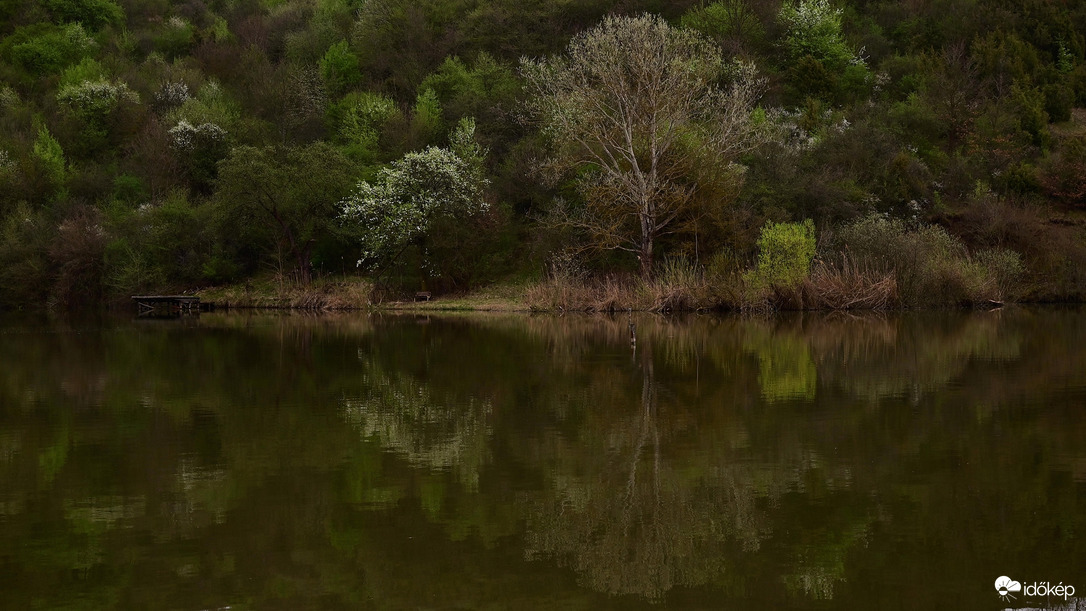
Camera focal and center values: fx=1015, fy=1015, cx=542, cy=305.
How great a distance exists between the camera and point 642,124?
38250 mm

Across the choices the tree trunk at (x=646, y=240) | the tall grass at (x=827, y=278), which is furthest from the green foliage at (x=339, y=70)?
the tree trunk at (x=646, y=240)

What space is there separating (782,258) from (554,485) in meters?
26.7

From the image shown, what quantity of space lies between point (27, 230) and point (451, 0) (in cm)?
3429

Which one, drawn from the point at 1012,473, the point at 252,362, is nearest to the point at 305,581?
the point at 1012,473

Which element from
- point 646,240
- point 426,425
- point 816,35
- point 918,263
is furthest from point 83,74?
point 426,425

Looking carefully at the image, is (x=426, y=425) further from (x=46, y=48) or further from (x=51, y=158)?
(x=46, y=48)

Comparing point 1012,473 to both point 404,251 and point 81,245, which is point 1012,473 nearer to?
point 404,251

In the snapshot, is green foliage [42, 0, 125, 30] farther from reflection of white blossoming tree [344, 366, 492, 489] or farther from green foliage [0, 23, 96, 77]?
reflection of white blossoming tree [344, 366, 492, 489]

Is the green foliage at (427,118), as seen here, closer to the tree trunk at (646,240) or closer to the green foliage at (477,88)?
the green foliage at (477,88)

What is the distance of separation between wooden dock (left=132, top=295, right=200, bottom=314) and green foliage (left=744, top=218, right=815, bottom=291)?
89.4ft

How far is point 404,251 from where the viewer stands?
46.9 m

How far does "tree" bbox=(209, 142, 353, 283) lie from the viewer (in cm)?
4622

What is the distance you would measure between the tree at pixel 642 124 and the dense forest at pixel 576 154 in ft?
0.43

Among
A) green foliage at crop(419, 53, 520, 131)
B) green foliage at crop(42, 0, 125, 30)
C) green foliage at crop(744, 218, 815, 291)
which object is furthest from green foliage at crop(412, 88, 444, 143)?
green foliage at crop(42, 0, 125, 30)
